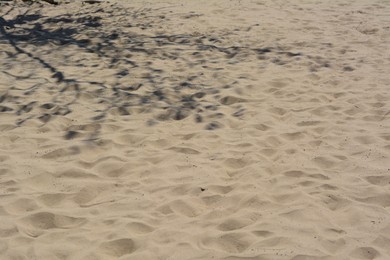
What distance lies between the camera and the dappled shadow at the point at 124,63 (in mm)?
5570

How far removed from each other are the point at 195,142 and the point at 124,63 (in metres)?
2.82

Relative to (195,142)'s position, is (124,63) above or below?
above

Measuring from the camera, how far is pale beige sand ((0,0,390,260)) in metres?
3.37

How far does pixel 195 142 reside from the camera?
479 centimetres

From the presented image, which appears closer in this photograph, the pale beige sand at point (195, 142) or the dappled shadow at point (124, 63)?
the pale beige sand at point (195, 142)

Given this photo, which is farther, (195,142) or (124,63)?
(124,63)

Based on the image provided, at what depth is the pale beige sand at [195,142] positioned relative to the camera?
11.1ft

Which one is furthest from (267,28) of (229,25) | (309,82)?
(309,82)

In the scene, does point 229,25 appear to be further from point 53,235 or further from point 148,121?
point 53,235

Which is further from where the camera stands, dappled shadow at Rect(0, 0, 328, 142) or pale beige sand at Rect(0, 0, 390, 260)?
dappled shadow at Rect(0, 0, 328, 142)

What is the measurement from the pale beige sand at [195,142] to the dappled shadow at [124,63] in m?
0.03

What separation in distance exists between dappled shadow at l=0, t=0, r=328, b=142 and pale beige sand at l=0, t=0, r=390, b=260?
0.03 metres

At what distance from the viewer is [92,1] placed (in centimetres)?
1088

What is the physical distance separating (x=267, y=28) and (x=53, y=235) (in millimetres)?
6545
